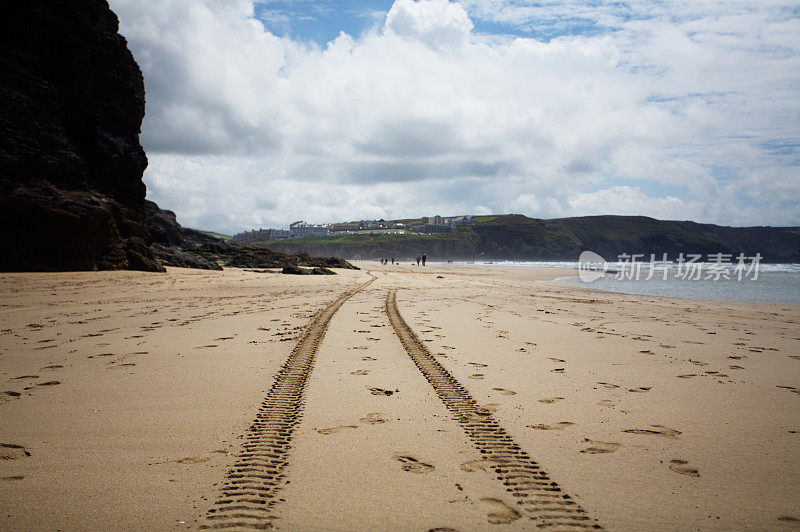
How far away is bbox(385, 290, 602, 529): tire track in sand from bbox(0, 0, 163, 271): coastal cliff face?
1564cm

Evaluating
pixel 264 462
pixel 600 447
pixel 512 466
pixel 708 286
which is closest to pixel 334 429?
pixel 264 462

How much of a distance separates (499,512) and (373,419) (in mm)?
1418

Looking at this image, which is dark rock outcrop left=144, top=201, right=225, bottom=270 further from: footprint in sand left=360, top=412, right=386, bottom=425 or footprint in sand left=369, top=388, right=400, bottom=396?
footprint in sand left=360, top=412, right=386, bottom=425

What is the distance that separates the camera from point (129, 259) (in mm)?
17156

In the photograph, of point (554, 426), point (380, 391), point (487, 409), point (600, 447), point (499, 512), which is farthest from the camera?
point (380, 391)

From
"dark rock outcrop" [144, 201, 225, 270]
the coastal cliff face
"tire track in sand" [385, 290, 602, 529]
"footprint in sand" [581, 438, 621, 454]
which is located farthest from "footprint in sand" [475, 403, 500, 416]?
"dark rock outcrop" [144, 201, 225, 270]

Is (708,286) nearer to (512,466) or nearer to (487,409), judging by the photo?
(487,409)

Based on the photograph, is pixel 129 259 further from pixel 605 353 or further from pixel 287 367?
pixel 605 353

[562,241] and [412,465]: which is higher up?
[562,241]

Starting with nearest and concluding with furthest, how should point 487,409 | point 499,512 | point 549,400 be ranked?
point 499,512, point 487,409, point 549,400

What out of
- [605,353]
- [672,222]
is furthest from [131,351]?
[672,222]

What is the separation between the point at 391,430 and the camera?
3.14 meters

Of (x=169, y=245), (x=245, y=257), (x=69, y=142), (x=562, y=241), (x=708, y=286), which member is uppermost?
(x=562, y=241)

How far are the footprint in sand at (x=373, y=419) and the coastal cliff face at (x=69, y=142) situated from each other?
15562mm
